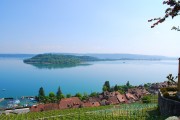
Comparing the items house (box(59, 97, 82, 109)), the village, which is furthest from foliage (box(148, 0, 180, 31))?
house (box(59, 97, 82, 109))

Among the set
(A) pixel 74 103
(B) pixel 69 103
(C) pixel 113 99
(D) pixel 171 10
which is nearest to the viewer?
(D) pixel 171 10

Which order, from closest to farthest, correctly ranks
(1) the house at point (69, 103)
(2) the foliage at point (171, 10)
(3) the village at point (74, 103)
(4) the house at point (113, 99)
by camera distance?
1. (2) the foliage at point (171, 10)
2. (3) the village at point (74, 103)
3. (1) the house at point (69, 103)
4. (4) the house at point (113, 99)

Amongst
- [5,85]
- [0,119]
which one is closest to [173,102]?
[0,119]

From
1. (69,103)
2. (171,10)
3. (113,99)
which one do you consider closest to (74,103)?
(69,103)

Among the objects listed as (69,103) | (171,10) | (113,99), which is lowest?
(113,99)

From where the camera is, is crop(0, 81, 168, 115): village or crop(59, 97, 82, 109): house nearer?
crop(0, 81, 168, 115): village

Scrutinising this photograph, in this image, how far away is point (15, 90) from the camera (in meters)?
Answer: 119

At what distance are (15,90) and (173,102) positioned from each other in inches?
4242

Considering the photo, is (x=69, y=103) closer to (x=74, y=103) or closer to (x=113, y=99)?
(x=74, y=103)

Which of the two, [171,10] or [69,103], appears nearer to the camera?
[171,10]

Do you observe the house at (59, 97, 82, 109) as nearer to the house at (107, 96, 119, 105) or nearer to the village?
the village

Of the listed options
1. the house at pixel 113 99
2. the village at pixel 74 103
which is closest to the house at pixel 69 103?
the village at pixel 74 103

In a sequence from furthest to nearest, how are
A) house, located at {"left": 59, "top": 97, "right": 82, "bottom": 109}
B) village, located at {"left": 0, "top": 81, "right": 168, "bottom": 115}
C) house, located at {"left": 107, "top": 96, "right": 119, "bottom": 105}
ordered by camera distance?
1. house, located at {"left": 107, "top": 96, "right": 119, "bottom": 105}
2. house, located at {"left": 59, "top": 97, "right": 82, "bottom": 109}
3. village, located at {"left": 0, "top": 81, "right": 168, "bottom": 115}

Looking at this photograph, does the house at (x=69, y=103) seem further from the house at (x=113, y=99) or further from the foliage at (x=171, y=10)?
the foliage at (x=171, y=10)
